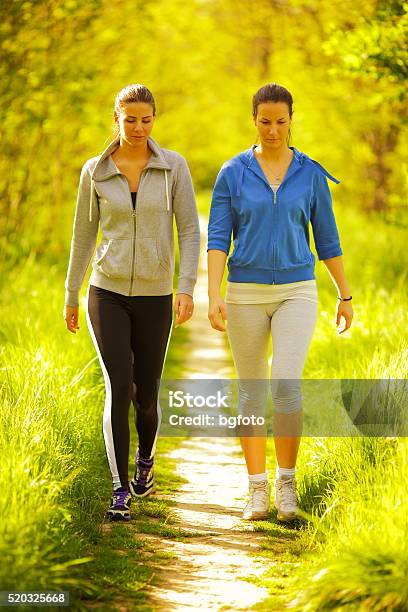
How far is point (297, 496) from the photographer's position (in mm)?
4715

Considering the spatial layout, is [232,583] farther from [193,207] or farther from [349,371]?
[349,371]

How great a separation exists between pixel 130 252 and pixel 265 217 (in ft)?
2.03

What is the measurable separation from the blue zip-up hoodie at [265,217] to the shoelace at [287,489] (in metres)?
0.89

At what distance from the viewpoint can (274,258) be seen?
4.52m

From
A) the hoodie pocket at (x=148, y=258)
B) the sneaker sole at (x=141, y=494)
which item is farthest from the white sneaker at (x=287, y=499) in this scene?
the hoodie pocket at (x=148, y=258)

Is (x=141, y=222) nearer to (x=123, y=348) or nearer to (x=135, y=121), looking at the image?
(x=135, y=121)

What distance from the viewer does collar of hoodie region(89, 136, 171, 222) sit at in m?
4.62

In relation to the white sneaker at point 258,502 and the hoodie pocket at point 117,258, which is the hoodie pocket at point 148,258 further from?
the white sneaker at point 258,502

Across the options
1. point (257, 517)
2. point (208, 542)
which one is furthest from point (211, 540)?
point (257, 517)

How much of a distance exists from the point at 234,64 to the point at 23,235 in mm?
8822

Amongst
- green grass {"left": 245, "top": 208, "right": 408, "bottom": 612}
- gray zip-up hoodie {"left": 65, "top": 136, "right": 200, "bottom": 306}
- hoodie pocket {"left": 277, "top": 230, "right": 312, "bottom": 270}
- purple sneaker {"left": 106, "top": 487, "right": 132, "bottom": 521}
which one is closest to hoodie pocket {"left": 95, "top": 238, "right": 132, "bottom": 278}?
gray zip-up hoodie {"left": 65, "top": 136, "right": 200, "bottom": 306}

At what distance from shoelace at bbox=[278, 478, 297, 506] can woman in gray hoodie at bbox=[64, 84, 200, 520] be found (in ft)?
2.27

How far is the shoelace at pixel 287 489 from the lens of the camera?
4.60 metres

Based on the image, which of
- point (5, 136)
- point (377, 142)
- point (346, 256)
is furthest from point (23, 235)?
point (377, 142)
